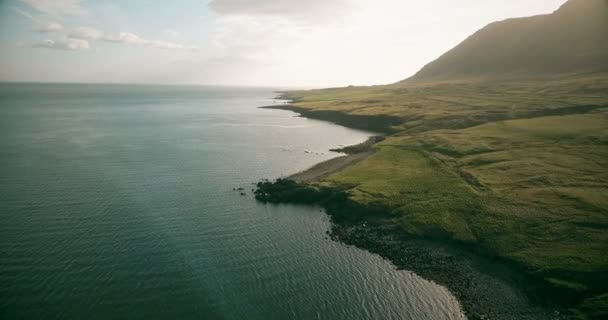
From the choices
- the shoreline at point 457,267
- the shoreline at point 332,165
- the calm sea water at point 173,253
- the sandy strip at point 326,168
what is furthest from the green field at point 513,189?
the calm sea water at point 173,253

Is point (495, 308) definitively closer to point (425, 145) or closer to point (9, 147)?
point (425, 145)

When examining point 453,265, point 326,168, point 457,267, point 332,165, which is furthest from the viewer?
point 332,165

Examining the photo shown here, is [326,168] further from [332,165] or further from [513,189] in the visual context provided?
[513,189]

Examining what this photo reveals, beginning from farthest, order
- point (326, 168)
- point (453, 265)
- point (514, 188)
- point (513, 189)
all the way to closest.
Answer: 1. point (326, 168)
2. point (514, 188)
3. point (513, 189)
4. point (453, 265)

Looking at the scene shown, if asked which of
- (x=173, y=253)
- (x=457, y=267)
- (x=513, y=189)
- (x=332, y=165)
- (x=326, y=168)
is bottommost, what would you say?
(x=457, y=267)

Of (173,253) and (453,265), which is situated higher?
(173,253)

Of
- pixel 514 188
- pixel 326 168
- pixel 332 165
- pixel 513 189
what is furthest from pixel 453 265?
pixel 332 165

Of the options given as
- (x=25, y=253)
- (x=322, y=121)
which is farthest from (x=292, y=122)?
(x=25, y=253)
